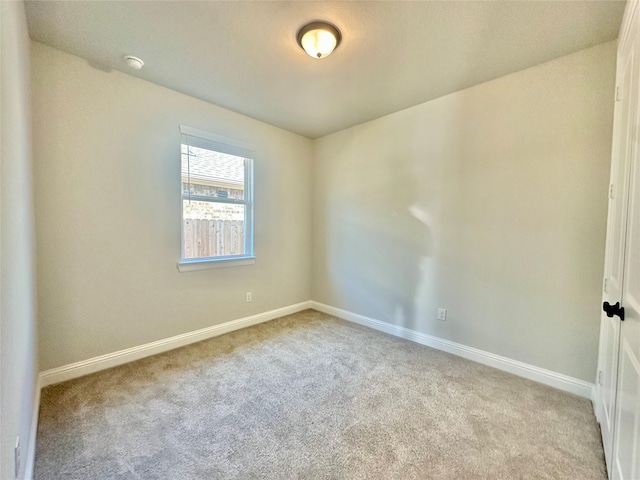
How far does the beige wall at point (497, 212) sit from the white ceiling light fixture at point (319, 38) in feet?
4.68

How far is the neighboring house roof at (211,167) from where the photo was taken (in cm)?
286

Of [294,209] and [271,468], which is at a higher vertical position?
[294,209]

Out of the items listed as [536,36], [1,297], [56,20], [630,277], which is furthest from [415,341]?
[56,20]

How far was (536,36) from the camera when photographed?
187cm

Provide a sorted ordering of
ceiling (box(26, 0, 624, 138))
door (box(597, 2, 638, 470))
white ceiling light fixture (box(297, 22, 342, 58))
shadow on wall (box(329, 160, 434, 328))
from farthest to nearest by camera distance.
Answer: shadow on wall (box(329, 160, 434, 328))
white ceiling light fixture (box(297, 22, 342, 58))
ceiling (box(26, 0, 624, 138))
door (box(597, 2, 638, 470))

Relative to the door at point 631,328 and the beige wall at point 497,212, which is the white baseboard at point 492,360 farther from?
the door at point 631,328

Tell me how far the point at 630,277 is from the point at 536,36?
5.63 feet

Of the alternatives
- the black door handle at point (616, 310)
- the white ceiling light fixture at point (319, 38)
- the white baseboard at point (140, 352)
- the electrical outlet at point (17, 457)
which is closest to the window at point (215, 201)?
the white baseboard at point (140, 352)

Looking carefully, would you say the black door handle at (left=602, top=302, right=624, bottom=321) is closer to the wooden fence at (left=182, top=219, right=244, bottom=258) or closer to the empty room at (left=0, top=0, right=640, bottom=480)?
the empty room at (left=0, top=0, right=640, bottom=480)

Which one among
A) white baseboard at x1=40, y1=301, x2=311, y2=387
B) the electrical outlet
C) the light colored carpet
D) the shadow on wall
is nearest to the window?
white baseboard at x1=40, y1=301, x2=311, y2=387

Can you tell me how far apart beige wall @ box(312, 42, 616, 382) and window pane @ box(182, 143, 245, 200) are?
1473 millimetres

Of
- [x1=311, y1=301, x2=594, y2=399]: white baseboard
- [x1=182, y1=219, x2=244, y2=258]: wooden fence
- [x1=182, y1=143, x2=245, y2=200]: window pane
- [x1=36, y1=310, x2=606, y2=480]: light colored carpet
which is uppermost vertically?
[x1=182, y1=143, x2=245, y2=200]: window pane

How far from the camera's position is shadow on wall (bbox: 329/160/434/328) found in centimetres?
300

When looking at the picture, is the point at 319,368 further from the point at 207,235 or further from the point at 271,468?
the point at 207,235
